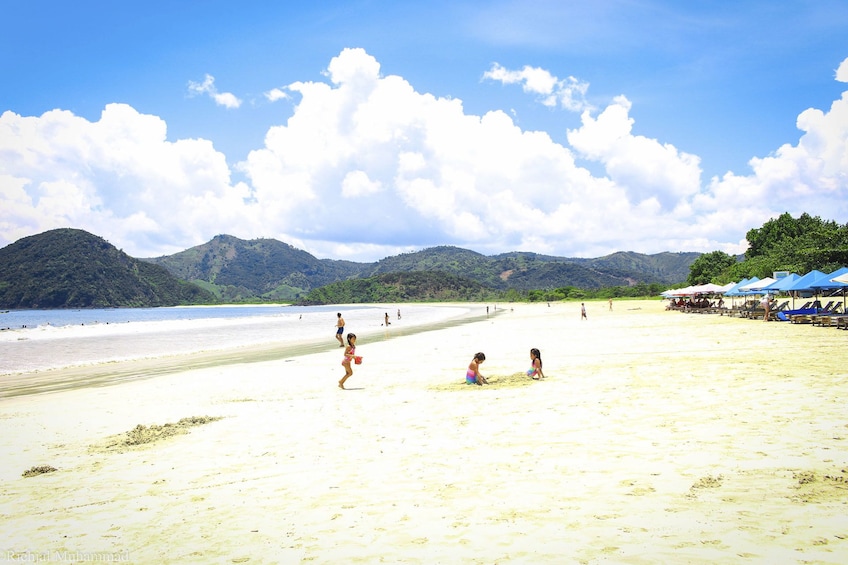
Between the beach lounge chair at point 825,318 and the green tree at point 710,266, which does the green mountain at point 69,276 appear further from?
the beach lounge chair at point 825,318

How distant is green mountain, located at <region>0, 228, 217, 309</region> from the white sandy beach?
180017 mm

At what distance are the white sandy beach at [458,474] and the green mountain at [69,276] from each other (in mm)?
180017

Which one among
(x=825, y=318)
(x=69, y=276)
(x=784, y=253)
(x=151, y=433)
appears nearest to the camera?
(x=151, y=433)

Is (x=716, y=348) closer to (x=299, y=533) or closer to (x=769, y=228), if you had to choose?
(x=299, y=533)

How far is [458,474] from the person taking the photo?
650 centimetres

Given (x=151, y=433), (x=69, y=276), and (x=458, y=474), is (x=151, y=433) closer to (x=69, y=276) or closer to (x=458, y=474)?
(x=458, y=474)

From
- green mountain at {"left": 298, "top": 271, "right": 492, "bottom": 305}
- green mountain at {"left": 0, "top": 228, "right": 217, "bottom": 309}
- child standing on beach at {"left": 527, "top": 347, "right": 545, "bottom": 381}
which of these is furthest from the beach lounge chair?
green mountain at {"left": 0, "top": 228, "right": 217, "bottom": 309}

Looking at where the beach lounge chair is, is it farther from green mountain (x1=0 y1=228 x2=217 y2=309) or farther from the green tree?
green mountain (x1=0 y1=228 x2=217 y2=309)

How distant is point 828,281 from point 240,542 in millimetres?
31616

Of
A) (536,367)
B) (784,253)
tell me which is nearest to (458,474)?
(536,367)

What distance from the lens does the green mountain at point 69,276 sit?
159000 millimetres

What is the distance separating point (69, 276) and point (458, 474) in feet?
643

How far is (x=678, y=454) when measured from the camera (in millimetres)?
6719

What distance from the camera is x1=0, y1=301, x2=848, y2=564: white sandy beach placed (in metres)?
4.59
